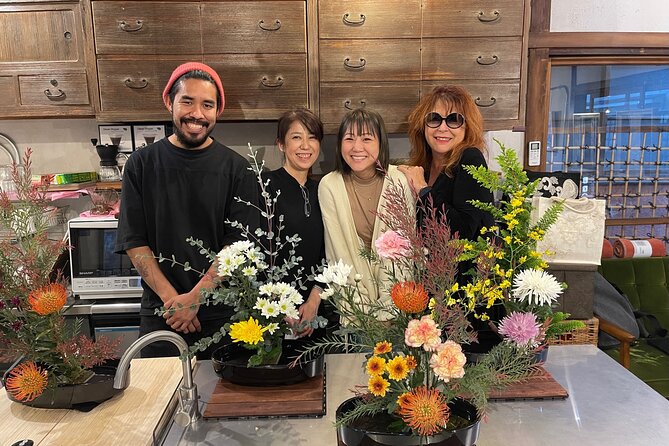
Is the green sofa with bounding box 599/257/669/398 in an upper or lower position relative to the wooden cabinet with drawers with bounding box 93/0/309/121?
lower

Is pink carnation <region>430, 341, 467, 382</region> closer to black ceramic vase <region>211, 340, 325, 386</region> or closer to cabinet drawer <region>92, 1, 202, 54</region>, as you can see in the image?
black ceramic vase <region>211, 340, 325, 386</region>

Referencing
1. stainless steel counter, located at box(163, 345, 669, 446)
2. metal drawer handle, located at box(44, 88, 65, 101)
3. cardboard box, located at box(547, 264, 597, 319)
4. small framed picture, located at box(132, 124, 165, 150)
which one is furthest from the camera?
small framed picture, located at box(132, 124, 165, 150)

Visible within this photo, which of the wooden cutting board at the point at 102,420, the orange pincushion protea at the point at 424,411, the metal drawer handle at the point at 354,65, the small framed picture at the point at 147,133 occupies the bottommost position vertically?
the wooden cutting board at the point at 102,420

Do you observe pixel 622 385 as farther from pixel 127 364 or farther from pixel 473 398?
pixel 127 364

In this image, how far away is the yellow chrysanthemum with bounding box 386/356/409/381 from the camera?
83 centimetres

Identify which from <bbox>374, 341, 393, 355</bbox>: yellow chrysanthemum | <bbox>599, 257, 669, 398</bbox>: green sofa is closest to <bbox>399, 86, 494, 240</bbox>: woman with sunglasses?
<bbox>374, 341, 393, 355</bbox>: yellow chrysanthemum

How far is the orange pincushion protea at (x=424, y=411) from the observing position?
2.64 ft

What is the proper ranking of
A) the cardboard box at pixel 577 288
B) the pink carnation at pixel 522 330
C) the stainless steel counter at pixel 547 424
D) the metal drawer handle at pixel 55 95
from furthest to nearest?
the metal drawer handle at pixel 55 95, the cardboard box at pixel 577 288, the stainless steel counter at pixel 547 424, the pink carnation at pixel 522 330

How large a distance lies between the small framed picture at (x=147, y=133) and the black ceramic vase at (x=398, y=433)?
2.03 metres

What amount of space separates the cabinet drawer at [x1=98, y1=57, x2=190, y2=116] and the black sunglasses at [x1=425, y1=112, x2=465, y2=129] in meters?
1.25

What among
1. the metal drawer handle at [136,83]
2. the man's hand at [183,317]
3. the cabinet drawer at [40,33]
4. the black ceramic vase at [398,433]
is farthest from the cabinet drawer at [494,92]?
the black ceramic vase at [398,433]

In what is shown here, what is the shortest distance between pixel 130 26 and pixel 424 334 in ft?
7.22

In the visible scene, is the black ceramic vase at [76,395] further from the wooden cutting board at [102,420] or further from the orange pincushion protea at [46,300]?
the orange pincushion protea at [46,300]

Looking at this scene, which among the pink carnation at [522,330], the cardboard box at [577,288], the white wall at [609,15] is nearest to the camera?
the pink carnation at [522,330]
